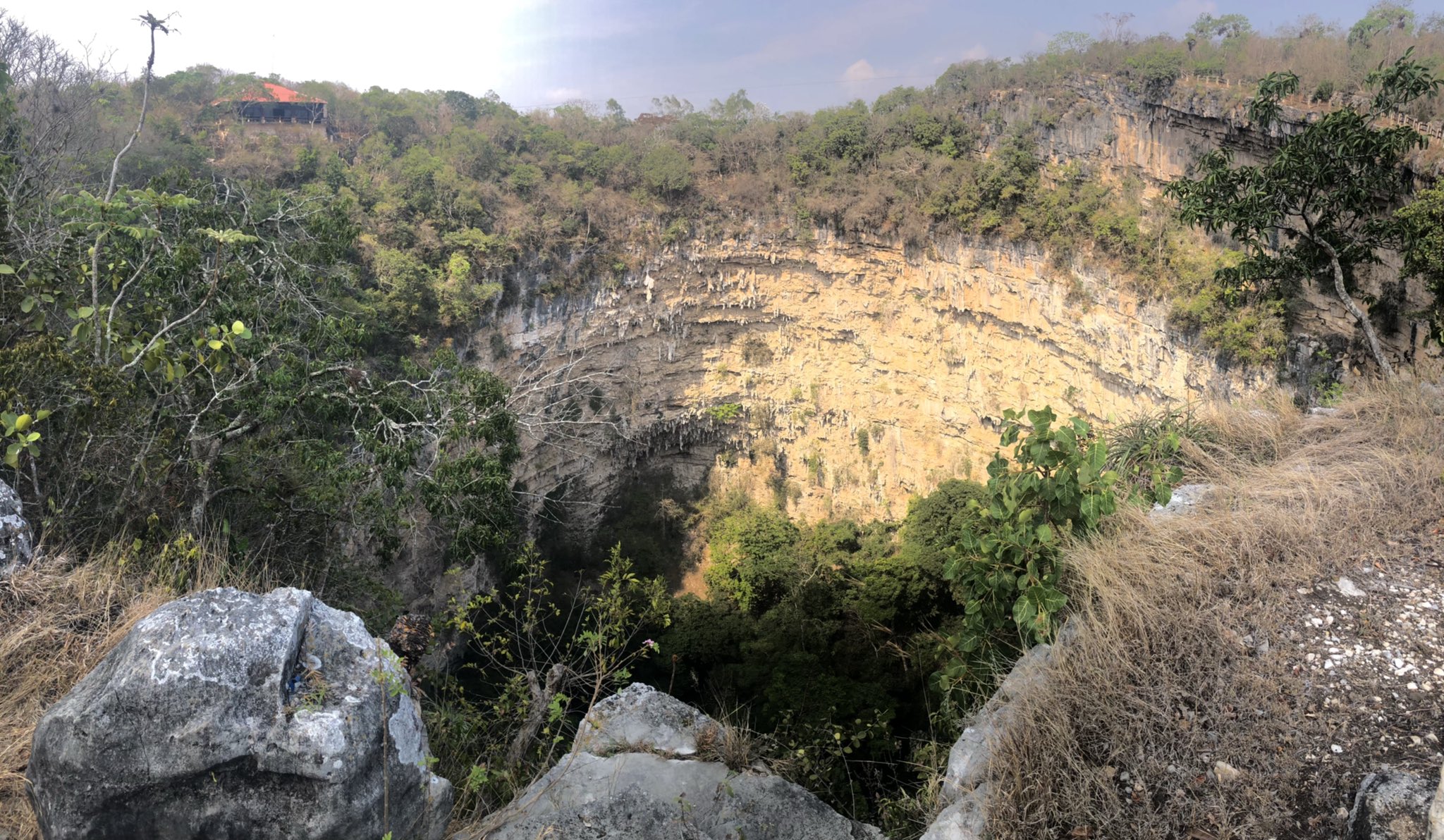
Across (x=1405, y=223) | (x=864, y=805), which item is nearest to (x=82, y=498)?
(x=864, y=805)

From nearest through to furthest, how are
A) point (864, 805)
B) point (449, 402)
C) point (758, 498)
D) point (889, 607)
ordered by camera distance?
1. point (864, 805)
2. point (449, 402)
3. point (889, 607)
4. point (758, 498)

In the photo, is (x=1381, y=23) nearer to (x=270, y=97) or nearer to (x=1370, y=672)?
(x=1370, y=672)

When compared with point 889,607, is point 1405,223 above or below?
above

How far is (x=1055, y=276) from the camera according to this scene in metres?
15.2

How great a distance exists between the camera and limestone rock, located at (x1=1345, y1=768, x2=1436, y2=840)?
1974 mm

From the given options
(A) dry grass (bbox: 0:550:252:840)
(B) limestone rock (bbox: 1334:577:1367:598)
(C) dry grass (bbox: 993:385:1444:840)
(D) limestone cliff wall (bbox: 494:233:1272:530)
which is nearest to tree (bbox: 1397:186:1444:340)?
(C) dry grass (bbox: 993:385:1444:840)

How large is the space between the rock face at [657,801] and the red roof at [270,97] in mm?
22948

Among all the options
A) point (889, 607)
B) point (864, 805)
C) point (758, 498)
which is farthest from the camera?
point (758, 498)

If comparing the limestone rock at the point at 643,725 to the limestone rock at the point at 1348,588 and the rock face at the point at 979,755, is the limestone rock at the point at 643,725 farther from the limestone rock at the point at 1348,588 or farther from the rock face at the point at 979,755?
the limestone rock at the point at 1348,588

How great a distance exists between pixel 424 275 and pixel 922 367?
35.8 feet

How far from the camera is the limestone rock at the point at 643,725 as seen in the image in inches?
142

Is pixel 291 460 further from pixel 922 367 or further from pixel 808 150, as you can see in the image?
pixel 808 150

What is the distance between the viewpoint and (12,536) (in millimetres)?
3412

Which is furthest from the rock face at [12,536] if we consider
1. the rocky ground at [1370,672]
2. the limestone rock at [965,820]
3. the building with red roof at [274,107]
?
the building with red roof at [274,107]
